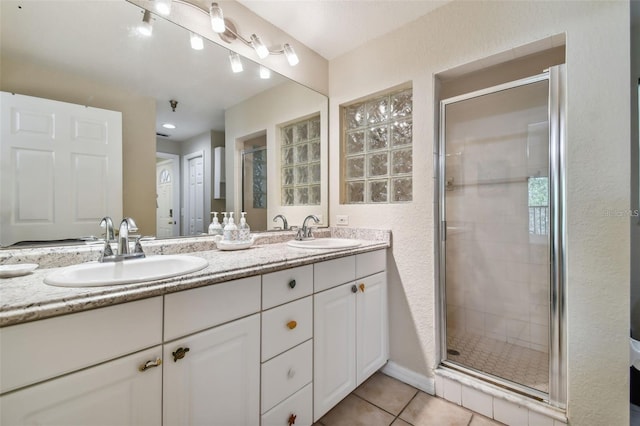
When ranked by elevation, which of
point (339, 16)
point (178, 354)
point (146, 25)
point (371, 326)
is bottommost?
point (371, 326)

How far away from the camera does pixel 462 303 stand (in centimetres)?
197

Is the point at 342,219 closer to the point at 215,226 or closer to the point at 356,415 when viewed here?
the point at 215,226

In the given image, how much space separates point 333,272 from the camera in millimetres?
1369

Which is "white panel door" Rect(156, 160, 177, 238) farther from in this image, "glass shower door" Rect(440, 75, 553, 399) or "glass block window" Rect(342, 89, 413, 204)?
"glass shower door" Rect(440, 75, 553, 399)

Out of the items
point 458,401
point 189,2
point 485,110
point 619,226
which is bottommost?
point 458,401

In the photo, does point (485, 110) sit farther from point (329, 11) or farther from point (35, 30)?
point (35, 30)

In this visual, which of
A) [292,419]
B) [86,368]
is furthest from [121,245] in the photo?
[292,419]

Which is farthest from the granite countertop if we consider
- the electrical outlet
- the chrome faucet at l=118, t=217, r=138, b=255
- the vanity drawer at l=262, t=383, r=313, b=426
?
the electrical outlet

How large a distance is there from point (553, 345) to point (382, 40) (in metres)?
2.02

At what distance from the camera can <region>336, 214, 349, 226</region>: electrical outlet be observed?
6.70 ft

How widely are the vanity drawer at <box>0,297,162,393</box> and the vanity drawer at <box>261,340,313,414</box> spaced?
476mm

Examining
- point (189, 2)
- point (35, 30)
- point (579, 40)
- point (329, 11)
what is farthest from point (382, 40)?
point (35, 30)

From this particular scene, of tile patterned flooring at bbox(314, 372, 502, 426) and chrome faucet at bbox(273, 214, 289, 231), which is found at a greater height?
chrome faucet at bbox(273, 214, 289, 231)

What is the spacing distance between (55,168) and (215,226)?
72 cm
